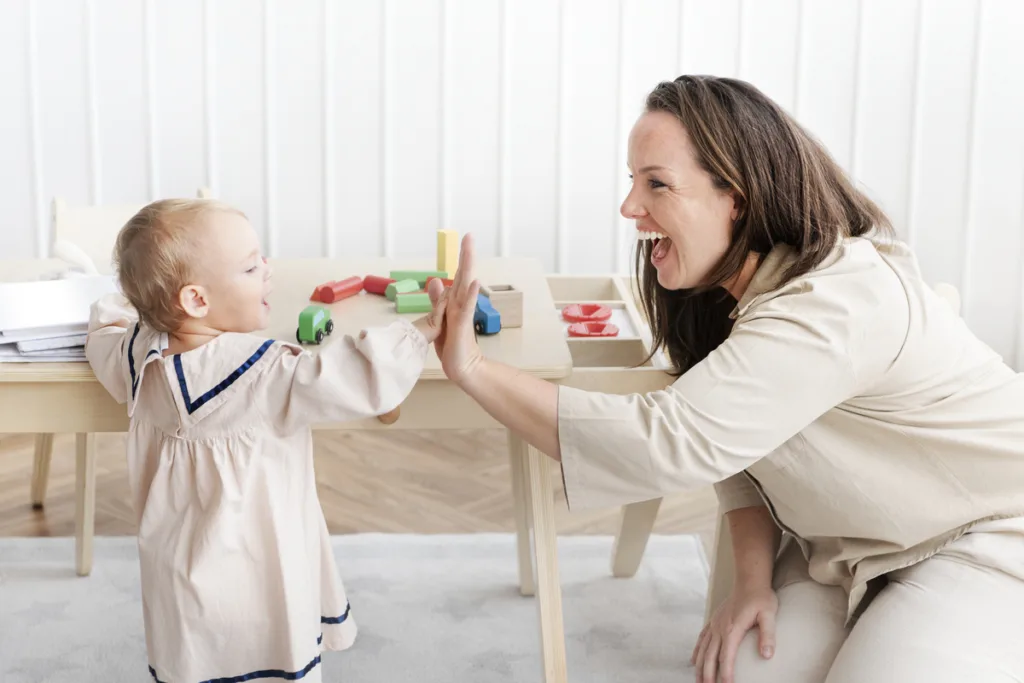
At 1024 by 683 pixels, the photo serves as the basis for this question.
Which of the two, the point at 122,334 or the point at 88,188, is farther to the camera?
the point at 88,188

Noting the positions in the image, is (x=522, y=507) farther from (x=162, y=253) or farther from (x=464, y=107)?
(x=464, y=107)

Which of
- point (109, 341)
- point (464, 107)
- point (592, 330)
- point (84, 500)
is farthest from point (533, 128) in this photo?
point (109, 341)

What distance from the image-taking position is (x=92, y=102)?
130 inches

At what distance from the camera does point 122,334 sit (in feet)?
5.19

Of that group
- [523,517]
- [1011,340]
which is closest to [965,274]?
[1011,340]

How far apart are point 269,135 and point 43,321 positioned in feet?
5.80

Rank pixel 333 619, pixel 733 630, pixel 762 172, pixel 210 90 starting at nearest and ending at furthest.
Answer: pixel 762 172
pixel 733 630
pixel 333 619
pixel 210 90

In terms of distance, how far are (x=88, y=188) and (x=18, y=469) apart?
84cm

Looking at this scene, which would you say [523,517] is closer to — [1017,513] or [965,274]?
[1017,513]

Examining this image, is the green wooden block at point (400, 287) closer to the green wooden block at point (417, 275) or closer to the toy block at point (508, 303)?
the green wooden block at point (417, 275)

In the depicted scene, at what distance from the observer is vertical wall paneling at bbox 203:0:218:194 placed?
3.27 metres

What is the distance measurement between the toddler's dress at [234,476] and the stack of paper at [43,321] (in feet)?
0.25

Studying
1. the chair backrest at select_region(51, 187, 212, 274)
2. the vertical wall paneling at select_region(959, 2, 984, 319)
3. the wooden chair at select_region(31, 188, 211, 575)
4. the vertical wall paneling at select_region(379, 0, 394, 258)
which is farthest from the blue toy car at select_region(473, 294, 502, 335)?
the vertical wall paneling at select_region(959, 2, 984, 319)

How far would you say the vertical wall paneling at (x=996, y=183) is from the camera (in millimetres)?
3307
